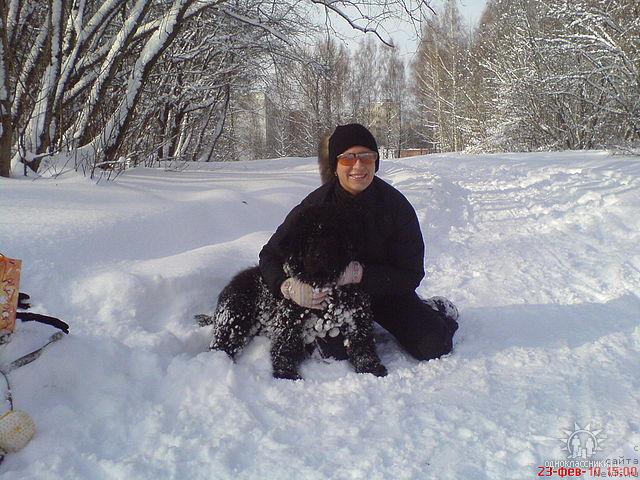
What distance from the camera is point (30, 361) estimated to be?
173 cm

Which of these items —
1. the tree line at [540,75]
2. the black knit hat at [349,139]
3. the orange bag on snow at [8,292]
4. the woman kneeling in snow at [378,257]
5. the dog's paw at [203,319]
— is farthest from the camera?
the tree line at [540,75]

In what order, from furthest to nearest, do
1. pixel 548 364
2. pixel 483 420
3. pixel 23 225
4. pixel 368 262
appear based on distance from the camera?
1. pixel 23 225
2. pixel 368 262
3. pixel 548 364
4. pixel 483 420

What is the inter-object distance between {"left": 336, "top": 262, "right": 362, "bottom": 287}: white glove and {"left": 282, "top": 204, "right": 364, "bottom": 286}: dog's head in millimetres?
27

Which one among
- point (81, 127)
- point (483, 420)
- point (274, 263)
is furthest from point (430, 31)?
point (483, 420)

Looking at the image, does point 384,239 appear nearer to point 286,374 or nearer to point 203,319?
point 286,374

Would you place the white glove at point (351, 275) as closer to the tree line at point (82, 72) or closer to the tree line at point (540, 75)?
the tree line at point (82, 72)

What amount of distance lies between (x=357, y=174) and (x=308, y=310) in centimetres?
78

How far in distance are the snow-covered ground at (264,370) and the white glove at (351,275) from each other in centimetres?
44

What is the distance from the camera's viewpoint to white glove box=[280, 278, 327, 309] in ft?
7.09

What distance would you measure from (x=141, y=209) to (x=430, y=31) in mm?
5997

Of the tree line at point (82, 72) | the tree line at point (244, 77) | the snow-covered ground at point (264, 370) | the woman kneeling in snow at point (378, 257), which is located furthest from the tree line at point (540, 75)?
the woman kneeling in snow at point (378, 257)

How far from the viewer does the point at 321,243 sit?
2.13m

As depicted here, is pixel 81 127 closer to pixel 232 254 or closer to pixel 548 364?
pixel 232 254

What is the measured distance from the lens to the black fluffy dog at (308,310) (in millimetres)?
2156
